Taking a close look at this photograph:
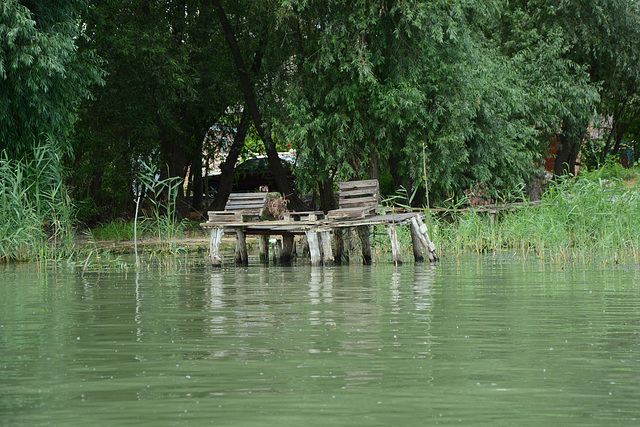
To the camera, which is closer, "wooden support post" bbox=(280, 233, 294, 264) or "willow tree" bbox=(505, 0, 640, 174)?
"wooden support post" bbox=(280, 233, 294, 264)

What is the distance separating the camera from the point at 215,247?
1650 centimetres

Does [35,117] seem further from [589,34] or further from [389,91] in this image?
[589,34]

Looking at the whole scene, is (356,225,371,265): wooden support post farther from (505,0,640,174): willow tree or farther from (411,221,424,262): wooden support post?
(505,0,640,174): willow tree

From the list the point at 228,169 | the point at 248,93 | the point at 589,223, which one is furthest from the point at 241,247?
the point at 228,169

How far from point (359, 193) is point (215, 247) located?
3.11 meters

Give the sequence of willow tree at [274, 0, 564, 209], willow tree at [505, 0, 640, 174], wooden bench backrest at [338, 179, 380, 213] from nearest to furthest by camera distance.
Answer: wooden bench backrest at [338, 179, 380, 213] → willow tree at [274, 0, 564, 209] → willow tree at [505, 0, 640, 174]

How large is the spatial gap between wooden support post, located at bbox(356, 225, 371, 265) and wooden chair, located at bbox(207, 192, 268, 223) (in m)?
2.12

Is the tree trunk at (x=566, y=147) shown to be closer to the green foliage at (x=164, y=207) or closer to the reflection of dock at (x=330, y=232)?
the reflection of dock at (x=330, y=232)

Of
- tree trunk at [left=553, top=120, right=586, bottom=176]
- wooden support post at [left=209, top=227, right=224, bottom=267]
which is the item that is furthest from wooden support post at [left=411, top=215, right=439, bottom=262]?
tree trunk at [left=553, top=120, right=586, bottom=176]

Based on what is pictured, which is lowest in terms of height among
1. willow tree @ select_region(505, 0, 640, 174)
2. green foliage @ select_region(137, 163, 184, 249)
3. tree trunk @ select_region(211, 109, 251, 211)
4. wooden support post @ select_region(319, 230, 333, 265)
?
wooden support post @ select_region(319, 230, 333, 265)

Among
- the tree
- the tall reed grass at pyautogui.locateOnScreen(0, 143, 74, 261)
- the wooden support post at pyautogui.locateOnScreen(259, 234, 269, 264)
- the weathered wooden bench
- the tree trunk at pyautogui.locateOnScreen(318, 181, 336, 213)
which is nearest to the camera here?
the tall reed grass at pyautogui.locateOnScreen(0, 143, 74, 261)

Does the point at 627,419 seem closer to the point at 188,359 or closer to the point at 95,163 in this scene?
the point at 188,359

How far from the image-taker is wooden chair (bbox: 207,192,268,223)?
669 inches

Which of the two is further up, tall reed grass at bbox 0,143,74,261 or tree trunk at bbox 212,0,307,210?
tree trunk at bbox 212,0,307,210
